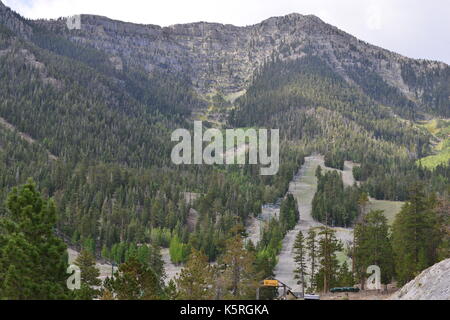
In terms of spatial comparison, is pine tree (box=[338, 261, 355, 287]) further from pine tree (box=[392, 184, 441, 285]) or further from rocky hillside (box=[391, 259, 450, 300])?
rocky hillside (box=[391, 259, 450, 300])

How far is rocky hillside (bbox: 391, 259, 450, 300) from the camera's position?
98.9ft

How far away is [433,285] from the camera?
3312cm

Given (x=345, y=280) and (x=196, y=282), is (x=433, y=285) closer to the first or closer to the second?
(x=196, y=282)

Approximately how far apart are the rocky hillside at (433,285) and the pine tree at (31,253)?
25586 mm

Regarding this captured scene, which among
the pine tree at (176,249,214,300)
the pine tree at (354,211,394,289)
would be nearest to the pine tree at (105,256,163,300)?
the pine tree at (176,249,214,300)

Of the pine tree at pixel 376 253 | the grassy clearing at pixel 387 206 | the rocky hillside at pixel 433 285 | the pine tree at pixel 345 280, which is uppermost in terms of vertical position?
the rocky hillside at pixel 433 285

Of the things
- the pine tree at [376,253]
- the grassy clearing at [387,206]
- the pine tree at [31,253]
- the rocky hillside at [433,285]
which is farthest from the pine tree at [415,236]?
the grassy clearing at [387,206]

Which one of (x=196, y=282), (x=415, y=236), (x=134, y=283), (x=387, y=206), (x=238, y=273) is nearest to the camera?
(x=134, y=283)

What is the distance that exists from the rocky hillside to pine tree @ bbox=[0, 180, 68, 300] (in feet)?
83.9

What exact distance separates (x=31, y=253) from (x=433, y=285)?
2922cm

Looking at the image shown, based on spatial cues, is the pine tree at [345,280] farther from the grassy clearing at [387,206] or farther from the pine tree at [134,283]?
the grassy clearing at [387,206]

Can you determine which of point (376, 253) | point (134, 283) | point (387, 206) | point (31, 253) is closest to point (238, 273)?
point (134, 283)

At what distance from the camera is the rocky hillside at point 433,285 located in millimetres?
30141
